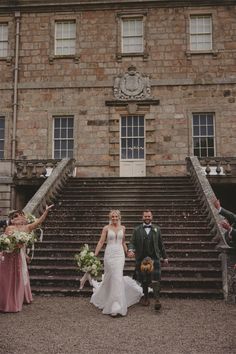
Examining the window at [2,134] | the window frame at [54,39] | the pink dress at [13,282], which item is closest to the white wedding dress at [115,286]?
the pink dress at [13,282]

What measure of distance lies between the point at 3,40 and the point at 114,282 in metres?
16.0

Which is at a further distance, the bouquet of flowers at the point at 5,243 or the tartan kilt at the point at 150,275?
the tartan kilt at the point at 150,275

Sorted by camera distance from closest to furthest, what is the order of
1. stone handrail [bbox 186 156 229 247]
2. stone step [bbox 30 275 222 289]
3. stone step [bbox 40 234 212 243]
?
stone step [bbox 30 275 222 289] → stone handrail [bbox 186 156 229 247] → stone step [bbox 40 234 212 243]

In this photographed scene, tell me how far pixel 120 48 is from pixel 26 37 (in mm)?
4220

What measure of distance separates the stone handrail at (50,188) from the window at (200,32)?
7.48 metres

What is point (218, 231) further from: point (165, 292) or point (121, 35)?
point (121, 35)

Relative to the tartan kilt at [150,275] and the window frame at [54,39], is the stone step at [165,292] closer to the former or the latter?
the tartan kilt at [150,275]

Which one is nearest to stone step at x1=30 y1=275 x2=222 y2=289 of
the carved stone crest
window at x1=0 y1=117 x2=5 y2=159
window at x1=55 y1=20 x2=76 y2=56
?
window at x1=0 y1=117 x2=5 y2=159

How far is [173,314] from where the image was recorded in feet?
23.9

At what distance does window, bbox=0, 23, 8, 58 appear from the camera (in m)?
20.3

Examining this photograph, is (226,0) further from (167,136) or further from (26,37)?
(26,37)

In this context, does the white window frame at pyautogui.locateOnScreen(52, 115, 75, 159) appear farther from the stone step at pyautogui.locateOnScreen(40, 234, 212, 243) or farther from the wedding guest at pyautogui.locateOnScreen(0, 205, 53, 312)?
the wedding guest at pyautogui.locateOnScreen(0, 205, 53, 312)

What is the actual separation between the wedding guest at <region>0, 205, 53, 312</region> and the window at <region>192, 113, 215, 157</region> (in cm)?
1213

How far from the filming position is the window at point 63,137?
1955cm
